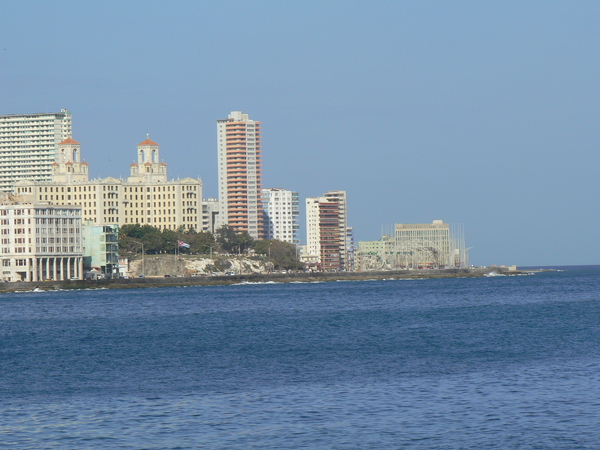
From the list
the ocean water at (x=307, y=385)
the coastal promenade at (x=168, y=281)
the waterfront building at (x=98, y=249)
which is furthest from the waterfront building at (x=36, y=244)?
the ocean water at (x=307, y=385)

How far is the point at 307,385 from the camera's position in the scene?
115 ft

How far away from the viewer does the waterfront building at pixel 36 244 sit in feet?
504

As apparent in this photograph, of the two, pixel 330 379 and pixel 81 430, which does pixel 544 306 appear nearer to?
pixel 330 379

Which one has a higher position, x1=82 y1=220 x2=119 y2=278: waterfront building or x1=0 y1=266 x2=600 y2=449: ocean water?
x1=82 y1=220 x2=119 y2=278: waterfront building

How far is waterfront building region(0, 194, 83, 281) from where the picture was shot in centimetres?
15362

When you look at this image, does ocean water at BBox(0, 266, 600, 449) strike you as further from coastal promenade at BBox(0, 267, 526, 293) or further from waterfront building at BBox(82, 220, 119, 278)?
waterfront building at BBox(82, 220, 119, 278)

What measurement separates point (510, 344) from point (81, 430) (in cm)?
2634

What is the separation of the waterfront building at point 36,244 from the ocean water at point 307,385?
88.1 metres

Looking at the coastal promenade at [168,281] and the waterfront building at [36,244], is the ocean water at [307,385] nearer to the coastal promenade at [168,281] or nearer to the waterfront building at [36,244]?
the coastal promenade at [168,281]

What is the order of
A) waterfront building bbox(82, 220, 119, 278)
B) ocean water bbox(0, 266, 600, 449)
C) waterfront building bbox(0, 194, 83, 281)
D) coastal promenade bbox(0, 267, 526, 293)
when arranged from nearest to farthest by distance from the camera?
ocean water bbox(0, 266, 600, 449), coastal promenade bbox(0, 267, 526, 293), waterfront building bbox(0, 194, 83, 281), waterfront building bbox(82, 220, 119, 278)

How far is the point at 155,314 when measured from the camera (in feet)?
276

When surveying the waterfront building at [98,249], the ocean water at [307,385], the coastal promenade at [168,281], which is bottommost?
the ocean water at [307,385]

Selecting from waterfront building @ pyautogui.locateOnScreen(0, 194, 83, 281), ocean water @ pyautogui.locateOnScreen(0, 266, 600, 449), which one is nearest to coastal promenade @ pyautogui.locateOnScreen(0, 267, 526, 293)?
waterfront building @ pyautogui.locateOnScreen(0, 194, 83, 281)

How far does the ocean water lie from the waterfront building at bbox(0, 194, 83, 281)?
8807 centimetres
